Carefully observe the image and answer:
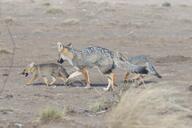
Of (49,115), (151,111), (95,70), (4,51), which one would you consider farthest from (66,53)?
(151,111)

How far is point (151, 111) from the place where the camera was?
408 inches

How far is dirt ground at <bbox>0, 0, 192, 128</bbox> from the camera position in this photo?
10.5 m

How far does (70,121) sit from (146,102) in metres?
2.34

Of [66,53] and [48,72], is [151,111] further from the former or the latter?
[66,53]

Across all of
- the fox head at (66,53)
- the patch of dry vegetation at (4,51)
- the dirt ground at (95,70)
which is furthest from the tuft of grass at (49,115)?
the patch of dry vegetation at (4,51)

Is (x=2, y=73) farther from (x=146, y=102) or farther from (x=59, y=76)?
(x=146, y=102)

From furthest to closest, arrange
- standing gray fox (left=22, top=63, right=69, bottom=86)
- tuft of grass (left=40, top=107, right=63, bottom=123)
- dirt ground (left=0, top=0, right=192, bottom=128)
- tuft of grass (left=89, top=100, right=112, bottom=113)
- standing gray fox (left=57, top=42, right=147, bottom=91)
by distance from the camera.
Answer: standing gray fox (left=22, top=63, right=69, bottom=86), standing gray fox (left=57, top=42, right=147, bottom=91), tuft of grass (left=89, top=100, right=112, bottom=113), tuft of grass (left=40, top=107, right=63, bottom=123), dirt ground (left=0, top=0, right=192, bottom=128)

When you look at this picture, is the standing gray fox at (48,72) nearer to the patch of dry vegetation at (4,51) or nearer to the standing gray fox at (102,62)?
the standing gray fox at (102,62)

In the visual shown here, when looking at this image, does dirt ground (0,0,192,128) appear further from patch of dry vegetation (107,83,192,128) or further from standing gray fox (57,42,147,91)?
standing gray fox (57,42,147,91)

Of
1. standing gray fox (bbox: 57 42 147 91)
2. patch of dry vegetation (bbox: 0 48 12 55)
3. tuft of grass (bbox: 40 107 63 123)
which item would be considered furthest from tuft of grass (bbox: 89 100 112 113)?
patch of dry vegetation (bbox: 0 48 12 55)

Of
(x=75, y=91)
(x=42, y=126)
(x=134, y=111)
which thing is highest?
(x=134, y=111)

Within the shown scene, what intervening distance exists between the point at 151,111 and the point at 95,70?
460 inches

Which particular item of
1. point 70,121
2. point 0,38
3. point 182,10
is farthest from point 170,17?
point 70,121

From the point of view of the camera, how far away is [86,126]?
12.1m
